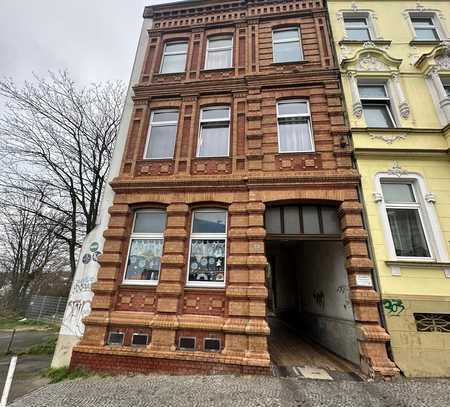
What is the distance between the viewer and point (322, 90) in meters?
7.49

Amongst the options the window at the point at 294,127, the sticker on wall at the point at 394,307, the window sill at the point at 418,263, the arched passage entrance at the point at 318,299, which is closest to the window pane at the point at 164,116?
the window at the point at 294,127

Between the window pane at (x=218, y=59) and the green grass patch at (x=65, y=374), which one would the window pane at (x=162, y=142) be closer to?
the window pane at (x=218, y=59)

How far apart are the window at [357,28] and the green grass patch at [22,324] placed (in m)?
23.6

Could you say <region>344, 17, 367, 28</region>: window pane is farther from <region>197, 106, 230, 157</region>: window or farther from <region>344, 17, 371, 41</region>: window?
<region>197, 106, 230, 157</region>: window

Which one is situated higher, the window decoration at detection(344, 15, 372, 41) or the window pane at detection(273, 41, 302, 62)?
the window decoration at detection(344, 15, 372, 41)

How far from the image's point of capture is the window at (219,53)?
28.5 feet

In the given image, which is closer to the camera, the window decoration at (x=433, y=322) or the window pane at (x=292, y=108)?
the window decoration at (x=433, y=322)

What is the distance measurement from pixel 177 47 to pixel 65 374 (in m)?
11.4

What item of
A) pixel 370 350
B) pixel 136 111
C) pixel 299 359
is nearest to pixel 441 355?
pixel 370 350

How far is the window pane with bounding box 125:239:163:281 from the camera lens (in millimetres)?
6234

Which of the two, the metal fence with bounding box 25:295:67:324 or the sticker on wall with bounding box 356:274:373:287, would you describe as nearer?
the sticker on wall with bounding box 356:274:373:287

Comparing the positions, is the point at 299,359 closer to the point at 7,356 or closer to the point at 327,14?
the point at 7,356

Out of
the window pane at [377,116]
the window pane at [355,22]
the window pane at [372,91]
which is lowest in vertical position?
the window pane at [377,116]

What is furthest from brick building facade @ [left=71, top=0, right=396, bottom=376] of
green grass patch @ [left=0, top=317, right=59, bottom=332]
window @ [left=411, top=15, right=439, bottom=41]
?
green grass patch @ [left=0, top=317, right=59, bottom=332]
